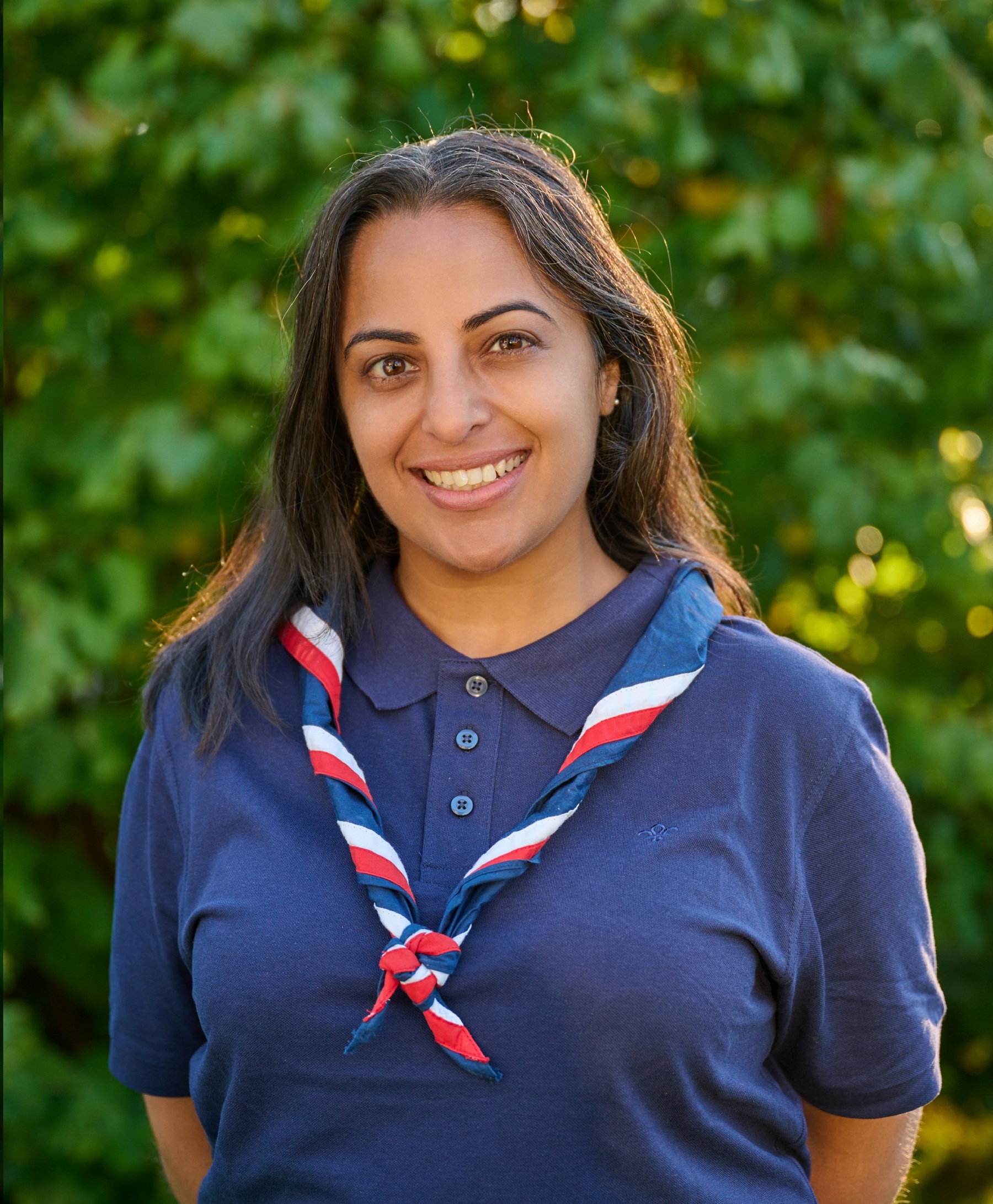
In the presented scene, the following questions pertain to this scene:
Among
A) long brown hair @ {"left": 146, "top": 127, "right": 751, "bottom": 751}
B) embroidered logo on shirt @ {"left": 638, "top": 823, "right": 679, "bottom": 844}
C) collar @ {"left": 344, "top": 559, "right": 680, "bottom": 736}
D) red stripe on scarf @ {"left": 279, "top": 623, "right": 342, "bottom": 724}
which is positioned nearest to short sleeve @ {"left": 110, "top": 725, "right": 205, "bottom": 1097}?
long brown hair @ {"left": 146, "top": 127, "right": 751, "bottom": 751}

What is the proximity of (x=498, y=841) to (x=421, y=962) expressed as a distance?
0.18m

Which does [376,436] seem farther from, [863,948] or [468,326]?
[863,948]

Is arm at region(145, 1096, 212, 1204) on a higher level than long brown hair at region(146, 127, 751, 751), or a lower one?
lower

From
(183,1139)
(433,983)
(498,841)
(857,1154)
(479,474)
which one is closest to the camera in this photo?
(433,983)

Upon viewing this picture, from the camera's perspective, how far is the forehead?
1.68m

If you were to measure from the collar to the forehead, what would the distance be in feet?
1.42

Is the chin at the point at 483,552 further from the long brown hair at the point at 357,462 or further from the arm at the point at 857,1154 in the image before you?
the arm at the point at 857,1154

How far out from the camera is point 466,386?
1673 millimetres

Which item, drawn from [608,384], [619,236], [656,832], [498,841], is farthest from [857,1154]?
[619,236]

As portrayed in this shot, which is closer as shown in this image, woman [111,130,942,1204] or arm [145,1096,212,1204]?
woman [111,130,942,1204]

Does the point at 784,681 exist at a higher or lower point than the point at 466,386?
lower

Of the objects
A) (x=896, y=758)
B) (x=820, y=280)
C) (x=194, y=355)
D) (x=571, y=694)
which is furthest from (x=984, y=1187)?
(x=194, y=355)

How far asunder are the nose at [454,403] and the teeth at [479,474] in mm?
45

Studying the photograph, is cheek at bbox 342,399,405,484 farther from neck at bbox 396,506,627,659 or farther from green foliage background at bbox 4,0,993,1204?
green foliage background at bbox 4,0,993,1204
